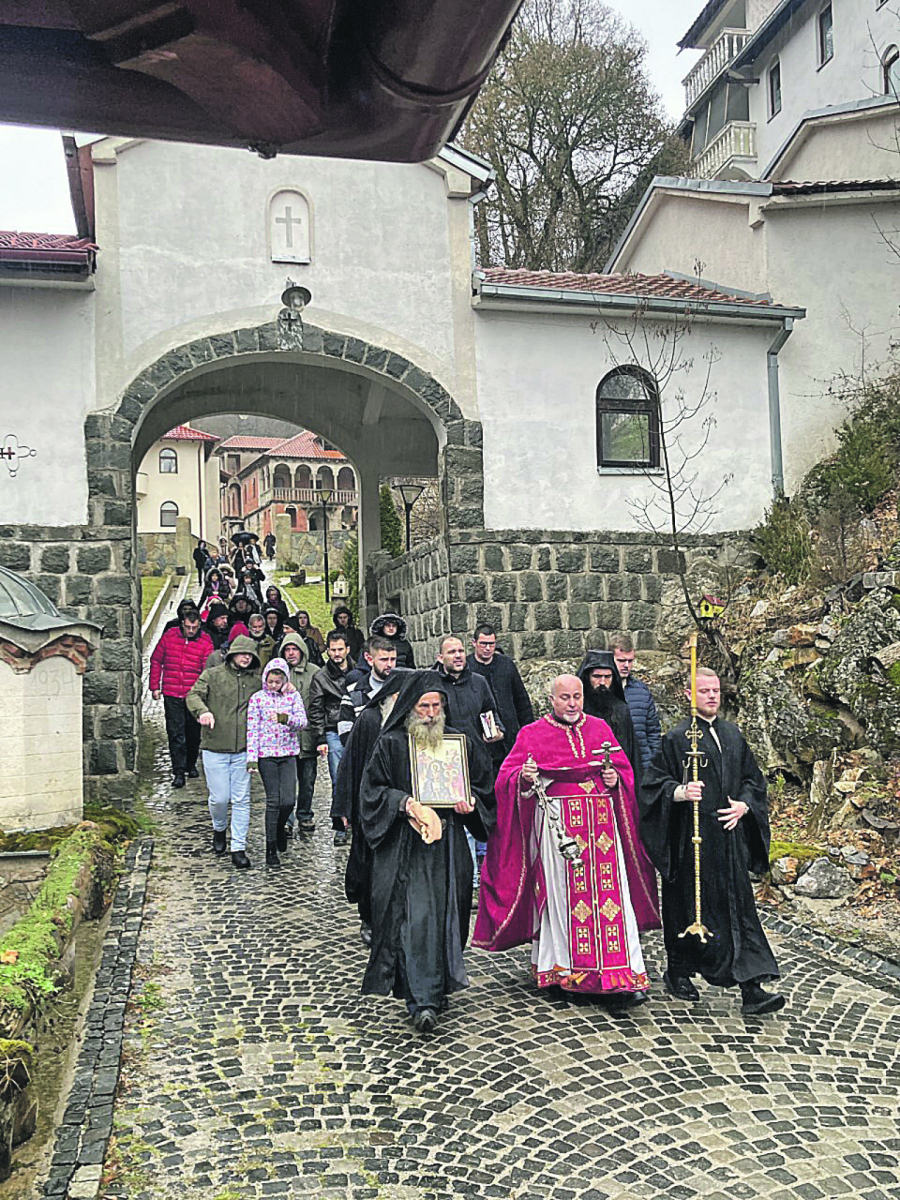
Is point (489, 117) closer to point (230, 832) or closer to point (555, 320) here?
point (555, 320)

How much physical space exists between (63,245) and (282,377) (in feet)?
20.5

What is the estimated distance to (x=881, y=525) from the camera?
38.5ft

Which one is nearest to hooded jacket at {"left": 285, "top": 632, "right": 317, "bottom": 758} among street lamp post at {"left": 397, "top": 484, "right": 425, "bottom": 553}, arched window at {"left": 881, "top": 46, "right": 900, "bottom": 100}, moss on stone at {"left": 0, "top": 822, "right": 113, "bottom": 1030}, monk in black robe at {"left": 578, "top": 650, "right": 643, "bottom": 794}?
moss on stone at {"left": 0, "top": 822, "right": 113, "bottom": 1030}

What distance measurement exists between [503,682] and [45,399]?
589 cm

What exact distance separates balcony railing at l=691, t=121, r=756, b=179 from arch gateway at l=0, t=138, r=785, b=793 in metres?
Result: 14.2

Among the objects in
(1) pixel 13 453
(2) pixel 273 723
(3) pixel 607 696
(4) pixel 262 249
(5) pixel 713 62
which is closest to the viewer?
(3) pixel 607 696

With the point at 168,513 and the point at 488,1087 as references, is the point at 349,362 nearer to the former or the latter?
the point at 488,1087

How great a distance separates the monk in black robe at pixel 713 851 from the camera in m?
5.72

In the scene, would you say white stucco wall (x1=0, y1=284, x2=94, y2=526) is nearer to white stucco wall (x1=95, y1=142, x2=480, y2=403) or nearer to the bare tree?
white stucco wall (x1=95, y1=142, x2=480, y2=403)

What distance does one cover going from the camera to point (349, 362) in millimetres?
12203

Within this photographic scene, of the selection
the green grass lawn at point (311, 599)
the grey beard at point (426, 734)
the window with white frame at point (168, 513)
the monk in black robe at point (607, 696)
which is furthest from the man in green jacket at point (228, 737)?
the window with white frame at point (168, 513)

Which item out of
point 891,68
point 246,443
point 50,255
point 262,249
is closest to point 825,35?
point 891,68

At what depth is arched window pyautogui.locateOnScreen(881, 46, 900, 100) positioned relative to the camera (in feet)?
65.5

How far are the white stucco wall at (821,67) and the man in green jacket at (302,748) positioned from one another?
13.3 m
